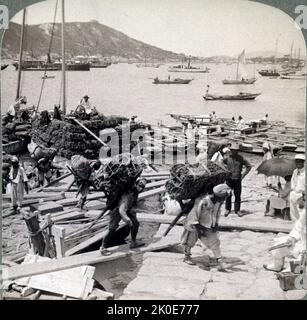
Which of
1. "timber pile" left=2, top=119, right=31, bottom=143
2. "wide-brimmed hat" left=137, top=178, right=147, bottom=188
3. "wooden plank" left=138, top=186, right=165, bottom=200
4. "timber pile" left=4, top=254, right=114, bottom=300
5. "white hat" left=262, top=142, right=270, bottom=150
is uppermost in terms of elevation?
"timber pile" left=2, top=119, right=31, bottom=143

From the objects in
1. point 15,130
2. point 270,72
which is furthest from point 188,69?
point 15,130

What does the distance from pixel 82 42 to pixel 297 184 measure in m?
2.39

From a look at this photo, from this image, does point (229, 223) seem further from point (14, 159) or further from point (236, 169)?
point (14, 159)

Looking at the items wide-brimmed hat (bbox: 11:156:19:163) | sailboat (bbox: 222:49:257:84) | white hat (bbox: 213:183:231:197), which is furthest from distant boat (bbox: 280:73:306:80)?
wide-brimmed hat (bbox: 11:156:19:163)

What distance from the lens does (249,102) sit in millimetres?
4953

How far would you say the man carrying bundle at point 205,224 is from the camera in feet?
15.4

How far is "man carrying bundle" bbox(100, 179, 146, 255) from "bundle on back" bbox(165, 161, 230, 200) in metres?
0.30

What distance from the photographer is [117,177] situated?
15.4 ft

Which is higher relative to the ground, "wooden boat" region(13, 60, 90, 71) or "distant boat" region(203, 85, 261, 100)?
"wooden boat" region(13, 60, 90, 71)

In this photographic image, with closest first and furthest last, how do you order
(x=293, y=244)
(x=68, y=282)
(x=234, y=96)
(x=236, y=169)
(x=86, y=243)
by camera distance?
(x=68, y=282) < (x=293, y=244) < (x=86, y=243) < (x=236, y=169) < (x=234, y=96)

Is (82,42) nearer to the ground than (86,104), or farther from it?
farther from it

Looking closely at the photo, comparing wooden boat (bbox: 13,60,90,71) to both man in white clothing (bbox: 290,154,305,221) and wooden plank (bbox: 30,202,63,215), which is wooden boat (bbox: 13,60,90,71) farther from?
man in white clothing (bbox: 290,154,305,221)

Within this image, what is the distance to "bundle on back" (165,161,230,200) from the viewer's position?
186 inches

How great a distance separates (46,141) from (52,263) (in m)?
1.18
